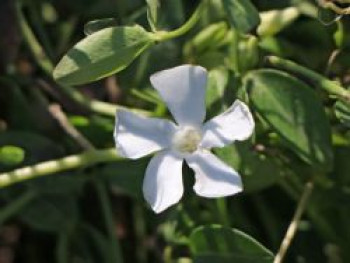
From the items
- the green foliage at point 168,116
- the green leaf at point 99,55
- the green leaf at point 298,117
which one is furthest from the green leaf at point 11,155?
the green leaf at point 298,117

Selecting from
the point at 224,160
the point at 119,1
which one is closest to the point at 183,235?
the point at 224,160

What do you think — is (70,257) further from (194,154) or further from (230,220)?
(194,154)

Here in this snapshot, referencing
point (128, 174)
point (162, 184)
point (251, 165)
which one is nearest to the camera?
point (162, 184)

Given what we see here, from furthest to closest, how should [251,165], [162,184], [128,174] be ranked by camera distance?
[128,174], [251,165], [162,184]

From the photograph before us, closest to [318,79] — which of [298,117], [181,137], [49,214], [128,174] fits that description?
[298,117]

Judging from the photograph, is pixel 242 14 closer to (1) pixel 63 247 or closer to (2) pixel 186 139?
(2) pixel 186 139

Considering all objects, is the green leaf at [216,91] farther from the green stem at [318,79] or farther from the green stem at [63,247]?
the green stem at [63,247]

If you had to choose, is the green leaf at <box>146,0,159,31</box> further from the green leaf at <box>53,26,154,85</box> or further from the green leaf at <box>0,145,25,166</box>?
the green leaf at <box>0,145,25,166</box>
